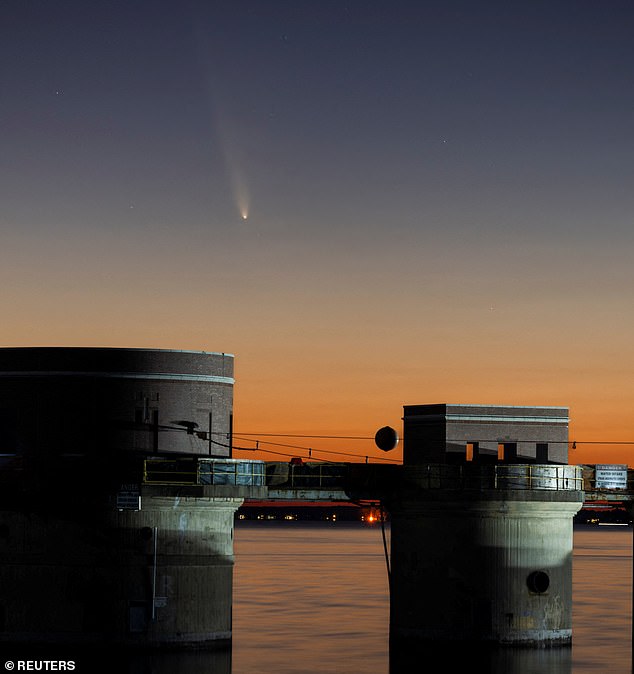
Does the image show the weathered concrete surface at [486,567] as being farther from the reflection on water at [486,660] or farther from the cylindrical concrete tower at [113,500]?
the cylindrical concrete tower at [113,500]

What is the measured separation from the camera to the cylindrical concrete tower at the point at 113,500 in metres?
60.4

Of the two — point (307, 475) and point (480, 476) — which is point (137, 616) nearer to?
point (307, 475)

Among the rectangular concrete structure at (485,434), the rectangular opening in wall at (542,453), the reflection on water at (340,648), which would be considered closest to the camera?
the reflection on water at (340,648)

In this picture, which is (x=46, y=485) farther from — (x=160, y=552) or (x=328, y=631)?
(x=328, y=631)

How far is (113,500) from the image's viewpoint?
6059 cm

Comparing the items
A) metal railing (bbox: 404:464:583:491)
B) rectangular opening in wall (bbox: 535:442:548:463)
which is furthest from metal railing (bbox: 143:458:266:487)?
rectangular opening in wall (bbox: 535:442:548:463)

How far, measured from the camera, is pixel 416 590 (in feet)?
216

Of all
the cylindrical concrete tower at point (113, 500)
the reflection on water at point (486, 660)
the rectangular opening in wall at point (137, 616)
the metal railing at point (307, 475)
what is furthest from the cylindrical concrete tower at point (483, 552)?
the rectangular opening in wall at point (137, 616)

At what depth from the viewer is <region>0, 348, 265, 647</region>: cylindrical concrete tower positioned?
60.4m

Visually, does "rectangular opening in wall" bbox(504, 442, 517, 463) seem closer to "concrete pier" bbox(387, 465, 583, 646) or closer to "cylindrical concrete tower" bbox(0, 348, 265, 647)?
"concrete pier" bbox(387, 465, 583, 646)

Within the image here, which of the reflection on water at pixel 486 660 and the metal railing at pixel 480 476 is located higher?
the metal railing at pixel 480 476

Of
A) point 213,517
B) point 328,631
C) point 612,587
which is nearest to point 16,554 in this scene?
point 213,517


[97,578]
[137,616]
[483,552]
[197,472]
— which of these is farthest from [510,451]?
[97,578]

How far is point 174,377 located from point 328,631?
2650 centimetres
